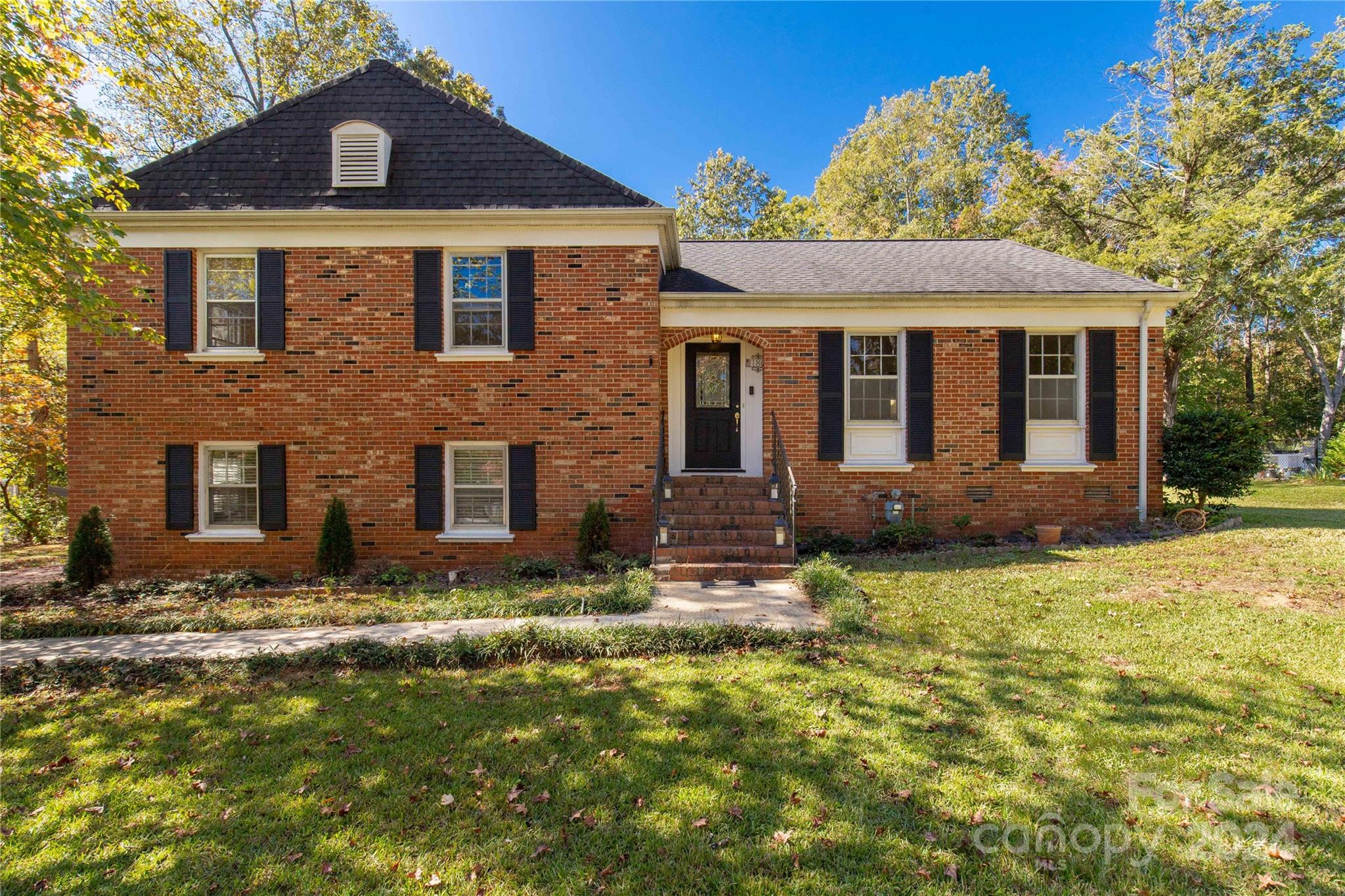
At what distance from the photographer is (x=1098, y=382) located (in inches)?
375

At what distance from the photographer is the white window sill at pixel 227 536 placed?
852cm

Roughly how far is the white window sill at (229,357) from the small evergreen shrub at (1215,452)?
1494cm

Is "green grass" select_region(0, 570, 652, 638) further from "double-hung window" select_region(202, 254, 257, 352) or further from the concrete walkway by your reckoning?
"double-hung window" select_region(202, 254, 257, 352)

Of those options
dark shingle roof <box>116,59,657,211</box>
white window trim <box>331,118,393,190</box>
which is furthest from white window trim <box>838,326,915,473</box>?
white window trim <box>331,118,393,190</box>

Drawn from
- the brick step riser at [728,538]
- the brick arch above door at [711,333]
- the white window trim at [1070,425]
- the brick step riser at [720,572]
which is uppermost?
the brick arch above door at [711,333]

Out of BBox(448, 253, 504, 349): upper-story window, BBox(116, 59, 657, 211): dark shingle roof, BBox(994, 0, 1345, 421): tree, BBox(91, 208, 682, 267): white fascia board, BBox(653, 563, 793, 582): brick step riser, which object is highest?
BBox(994, 0, 1345, 421): tree

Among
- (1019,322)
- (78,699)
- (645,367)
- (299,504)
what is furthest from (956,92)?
(78,699)

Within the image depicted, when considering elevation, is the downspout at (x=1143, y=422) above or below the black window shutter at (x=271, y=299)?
below

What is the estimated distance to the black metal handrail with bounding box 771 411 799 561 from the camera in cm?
772

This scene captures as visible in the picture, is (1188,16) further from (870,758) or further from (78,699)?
Answer: (78,699)

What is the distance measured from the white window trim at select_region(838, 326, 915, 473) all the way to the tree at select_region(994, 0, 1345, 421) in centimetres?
1247

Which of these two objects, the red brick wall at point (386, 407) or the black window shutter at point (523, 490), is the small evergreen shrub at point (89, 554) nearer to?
the red brick wall at point (386, 407)

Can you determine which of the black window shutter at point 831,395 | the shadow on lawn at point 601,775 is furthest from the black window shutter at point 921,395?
the shadow on lawn at point 601,775

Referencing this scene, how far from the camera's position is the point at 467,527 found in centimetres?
875
